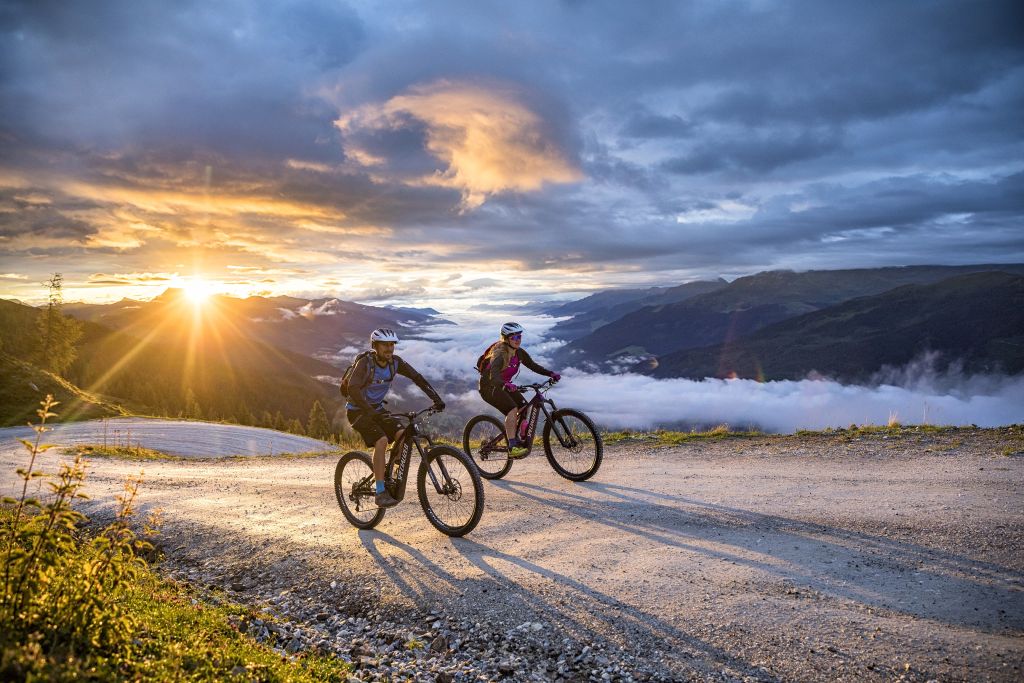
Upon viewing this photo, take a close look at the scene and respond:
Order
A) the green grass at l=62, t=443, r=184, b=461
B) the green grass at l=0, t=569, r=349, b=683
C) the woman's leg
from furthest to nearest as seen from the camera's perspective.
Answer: the green grass at l=62, t=443, r=184, b=461 < the woman's leg < the green grass at l=0, t=569, r=349, b=683

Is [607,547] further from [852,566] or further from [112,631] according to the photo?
[112,631]

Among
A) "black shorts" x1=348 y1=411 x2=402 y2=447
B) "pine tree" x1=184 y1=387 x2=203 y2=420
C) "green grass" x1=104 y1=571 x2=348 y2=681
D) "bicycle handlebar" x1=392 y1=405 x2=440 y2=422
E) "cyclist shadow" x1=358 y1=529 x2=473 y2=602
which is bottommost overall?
"pine tree" x1=184 y1=387 x2=203 y2=420

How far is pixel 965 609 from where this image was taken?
237 inches

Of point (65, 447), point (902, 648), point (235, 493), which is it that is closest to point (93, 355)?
point (65, 447)

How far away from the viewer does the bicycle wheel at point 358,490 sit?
9172 mm

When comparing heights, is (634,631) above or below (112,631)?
below

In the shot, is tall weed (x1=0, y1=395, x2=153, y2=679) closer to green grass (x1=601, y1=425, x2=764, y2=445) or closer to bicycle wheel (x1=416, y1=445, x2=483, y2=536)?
bicycle wheel (x1=416, y1=445, x2=483, y2=536)

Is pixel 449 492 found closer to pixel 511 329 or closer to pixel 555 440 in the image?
pixel 555 440

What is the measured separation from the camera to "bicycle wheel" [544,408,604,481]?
11547 mm

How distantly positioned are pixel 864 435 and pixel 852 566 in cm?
938

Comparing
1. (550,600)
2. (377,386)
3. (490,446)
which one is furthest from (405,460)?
(490,446)

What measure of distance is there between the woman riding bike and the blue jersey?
10.1ft

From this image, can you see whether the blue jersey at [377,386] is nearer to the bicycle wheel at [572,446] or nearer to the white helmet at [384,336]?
the white helmet at [384,336]

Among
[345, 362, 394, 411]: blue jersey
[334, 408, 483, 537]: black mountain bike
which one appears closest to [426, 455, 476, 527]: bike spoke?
[334, 408, 483, 537]: black mountain bike
